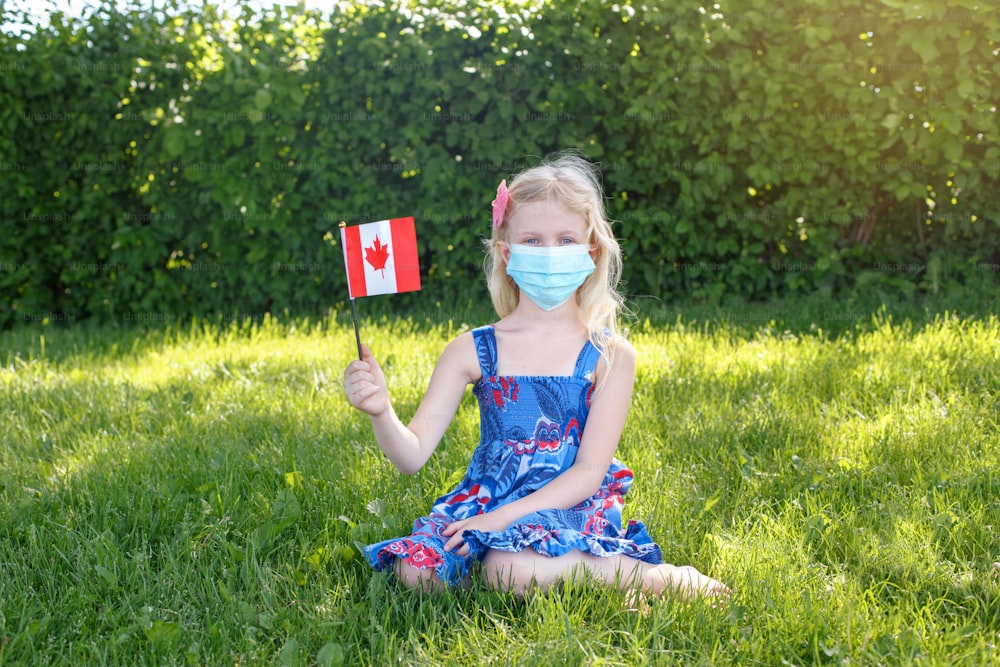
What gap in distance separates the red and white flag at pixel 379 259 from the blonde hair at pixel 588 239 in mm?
414

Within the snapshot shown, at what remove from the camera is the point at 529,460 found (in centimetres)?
267

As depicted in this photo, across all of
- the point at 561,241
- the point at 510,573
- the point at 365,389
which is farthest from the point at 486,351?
the point at 510,573

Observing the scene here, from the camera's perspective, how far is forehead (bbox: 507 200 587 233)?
2.66m

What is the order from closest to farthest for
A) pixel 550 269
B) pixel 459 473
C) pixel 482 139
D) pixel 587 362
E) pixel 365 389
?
1. pixel 365 389
2. pixel 550 269
3. pixel 587 362
4. pixel 459 473
5. pixel 482 139

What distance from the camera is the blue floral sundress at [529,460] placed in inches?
102

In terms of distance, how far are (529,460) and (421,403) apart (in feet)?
1.12

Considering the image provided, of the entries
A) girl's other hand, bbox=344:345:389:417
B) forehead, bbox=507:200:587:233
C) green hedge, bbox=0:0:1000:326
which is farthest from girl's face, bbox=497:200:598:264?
green hedge, bbox=0:0:1000:326

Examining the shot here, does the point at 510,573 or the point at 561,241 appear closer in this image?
the point at 510,573

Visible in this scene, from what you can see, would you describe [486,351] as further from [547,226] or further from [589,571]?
[589,571]

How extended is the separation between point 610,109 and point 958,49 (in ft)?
6.89

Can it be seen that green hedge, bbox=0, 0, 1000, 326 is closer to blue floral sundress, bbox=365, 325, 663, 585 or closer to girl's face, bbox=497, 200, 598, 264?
girl's face, bbox=497, 200, 598, 264

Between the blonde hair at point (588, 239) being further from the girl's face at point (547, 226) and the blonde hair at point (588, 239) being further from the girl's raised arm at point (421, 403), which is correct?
the girl's raised arm at point (421, 403)

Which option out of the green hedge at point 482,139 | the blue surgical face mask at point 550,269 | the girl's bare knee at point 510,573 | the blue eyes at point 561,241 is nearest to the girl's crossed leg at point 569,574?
the girl's bare knee at point 510,573

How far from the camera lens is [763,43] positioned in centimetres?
608
